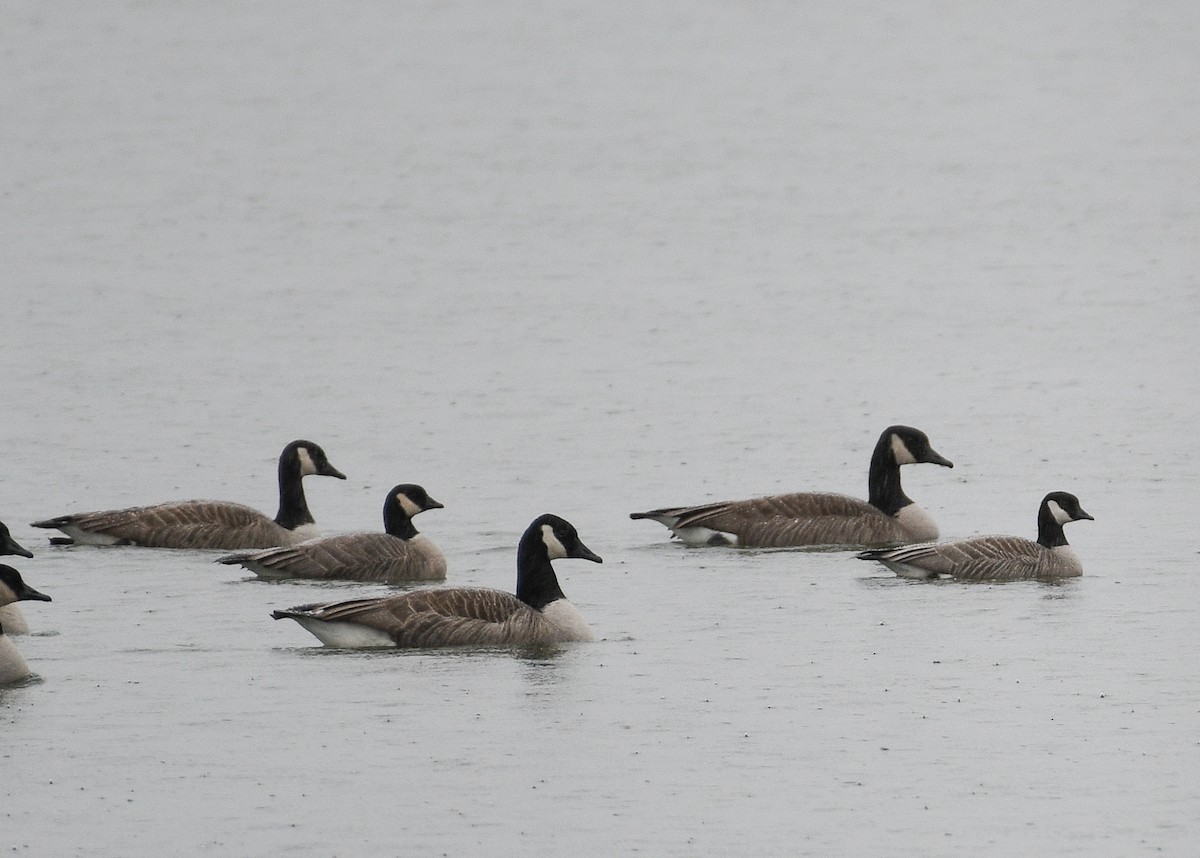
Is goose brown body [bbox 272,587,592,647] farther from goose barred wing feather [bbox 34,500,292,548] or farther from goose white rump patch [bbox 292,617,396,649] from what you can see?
goose barred wing feather [bbox 34,500,292,548]

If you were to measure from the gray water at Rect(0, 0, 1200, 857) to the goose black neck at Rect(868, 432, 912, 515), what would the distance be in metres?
0.46

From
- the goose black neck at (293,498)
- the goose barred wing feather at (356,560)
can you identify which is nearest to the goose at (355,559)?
the goose barred wing feather at (356,560)

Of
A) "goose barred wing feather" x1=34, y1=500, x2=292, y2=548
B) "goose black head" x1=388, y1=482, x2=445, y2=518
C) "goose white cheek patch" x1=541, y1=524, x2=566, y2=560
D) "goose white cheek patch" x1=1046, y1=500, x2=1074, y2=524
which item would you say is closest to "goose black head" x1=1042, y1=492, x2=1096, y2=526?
"goose white cheek patch" x1=1046, y1=500, x2=1074, y2=524

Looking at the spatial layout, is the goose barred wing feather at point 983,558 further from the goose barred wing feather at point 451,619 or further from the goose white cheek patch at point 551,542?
the goose barred wing feather at point 451,619

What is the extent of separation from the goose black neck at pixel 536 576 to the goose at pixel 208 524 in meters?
3.66

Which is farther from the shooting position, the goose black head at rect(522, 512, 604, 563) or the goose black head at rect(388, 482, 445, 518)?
the goose black head at rect(388, 482, 445, 518)

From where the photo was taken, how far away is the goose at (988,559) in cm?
1455

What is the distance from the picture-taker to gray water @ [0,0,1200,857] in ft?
32.0

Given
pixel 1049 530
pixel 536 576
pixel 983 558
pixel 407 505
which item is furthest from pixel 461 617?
pixel 1049 530

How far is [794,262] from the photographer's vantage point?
32344 millimetres

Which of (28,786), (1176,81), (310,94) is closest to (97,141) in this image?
(310,94)

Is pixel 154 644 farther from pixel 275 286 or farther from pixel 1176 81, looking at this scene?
pixel 1176 81

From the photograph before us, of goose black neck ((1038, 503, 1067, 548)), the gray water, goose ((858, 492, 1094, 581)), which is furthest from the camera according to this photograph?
goose black neck ((1038, 503, 1067, 548))

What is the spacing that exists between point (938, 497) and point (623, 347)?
23.6 feet
